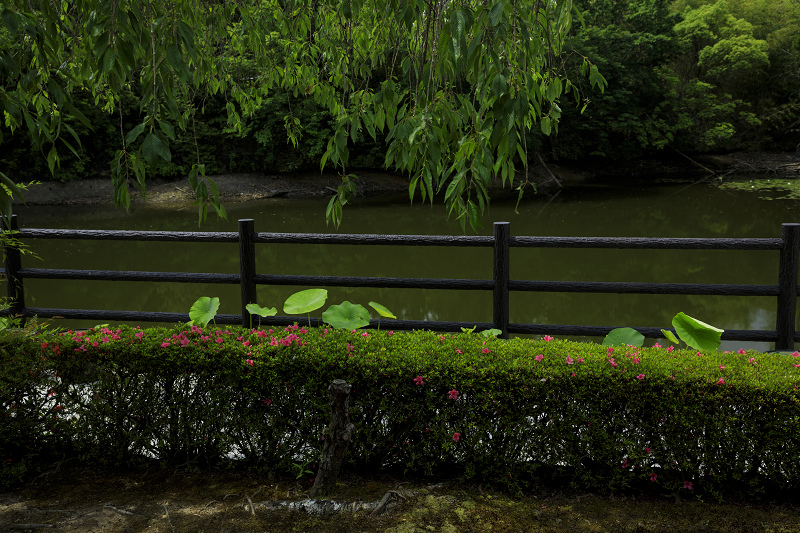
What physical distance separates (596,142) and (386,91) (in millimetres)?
27103

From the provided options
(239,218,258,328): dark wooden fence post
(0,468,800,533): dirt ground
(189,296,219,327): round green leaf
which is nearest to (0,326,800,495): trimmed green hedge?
(0,468,800,533): dirt ground

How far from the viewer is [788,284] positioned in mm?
4707

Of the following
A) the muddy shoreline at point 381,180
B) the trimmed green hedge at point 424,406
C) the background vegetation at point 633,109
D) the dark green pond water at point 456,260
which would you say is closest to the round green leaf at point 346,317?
the trimmed green hedge at point 424,406

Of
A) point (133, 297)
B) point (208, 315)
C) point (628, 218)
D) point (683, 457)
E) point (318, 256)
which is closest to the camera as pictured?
point (683, 457)

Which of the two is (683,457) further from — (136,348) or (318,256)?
(318,256)

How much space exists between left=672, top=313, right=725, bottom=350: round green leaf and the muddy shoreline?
14.4 m

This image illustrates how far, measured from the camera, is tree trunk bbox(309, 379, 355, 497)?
2739 millimetres

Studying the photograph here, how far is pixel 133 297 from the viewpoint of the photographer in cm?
990

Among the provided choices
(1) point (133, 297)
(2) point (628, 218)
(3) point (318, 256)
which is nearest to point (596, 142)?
(2) point (628, 218)

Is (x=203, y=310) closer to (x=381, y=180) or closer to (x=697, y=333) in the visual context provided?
(x=697, y=333)

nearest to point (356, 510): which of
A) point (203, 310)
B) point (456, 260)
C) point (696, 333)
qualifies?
point (203, 310)

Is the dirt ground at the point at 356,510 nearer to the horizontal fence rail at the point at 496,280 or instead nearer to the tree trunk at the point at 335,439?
the tree trunk at the point at 335,439

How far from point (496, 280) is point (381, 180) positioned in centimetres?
2069

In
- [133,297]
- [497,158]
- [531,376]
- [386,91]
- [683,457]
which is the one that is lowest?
[133,297]
